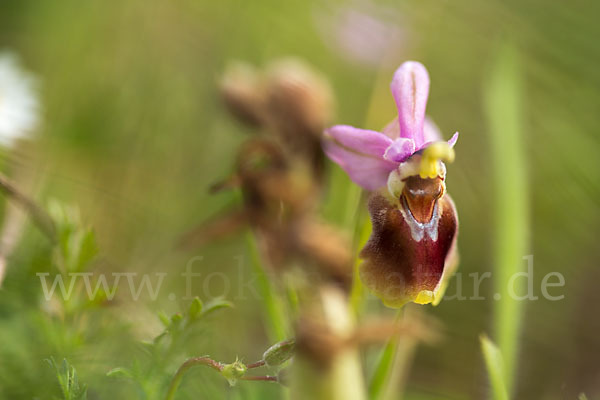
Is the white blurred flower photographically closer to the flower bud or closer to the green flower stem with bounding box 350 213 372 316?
the green flower stem with bounding box 350 213 372 316

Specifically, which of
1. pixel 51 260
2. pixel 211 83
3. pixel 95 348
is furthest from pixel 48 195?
pixel 211 83

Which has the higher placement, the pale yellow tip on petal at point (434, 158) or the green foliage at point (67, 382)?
the pale yellow tip on petal at point (434, 158)

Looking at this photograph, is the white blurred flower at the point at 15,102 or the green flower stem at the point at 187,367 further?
the white blurred flower at the point at 15,102

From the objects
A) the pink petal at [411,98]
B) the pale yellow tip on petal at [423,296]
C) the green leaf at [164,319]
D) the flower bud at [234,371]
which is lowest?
the flower bud at [234,371]

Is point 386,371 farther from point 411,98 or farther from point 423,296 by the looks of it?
point 411,98

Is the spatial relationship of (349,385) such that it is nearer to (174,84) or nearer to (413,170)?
(413,170)

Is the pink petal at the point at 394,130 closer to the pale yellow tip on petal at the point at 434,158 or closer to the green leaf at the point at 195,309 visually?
the pale yellow tip on petal at the point at 434,158

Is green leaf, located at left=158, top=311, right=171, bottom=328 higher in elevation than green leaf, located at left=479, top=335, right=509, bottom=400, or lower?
higher

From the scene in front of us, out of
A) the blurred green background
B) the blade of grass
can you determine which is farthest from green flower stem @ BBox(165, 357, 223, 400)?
the blade of grass

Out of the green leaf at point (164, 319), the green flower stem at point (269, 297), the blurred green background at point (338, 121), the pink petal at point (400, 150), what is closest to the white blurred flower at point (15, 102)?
the blurred green background at point (338, 121)
